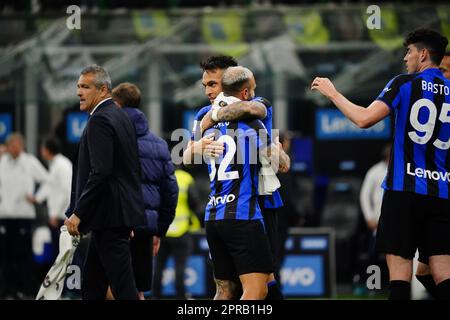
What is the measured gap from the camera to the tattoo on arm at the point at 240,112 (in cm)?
866

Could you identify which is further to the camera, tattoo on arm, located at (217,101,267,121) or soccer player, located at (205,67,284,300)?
tattoo on arm, located at (217,101,267,121)

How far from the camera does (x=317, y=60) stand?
18359mm

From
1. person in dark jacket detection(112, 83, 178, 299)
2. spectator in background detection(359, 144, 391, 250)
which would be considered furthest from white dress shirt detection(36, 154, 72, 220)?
person in dark jacket detection(112, 83, 178, 299)

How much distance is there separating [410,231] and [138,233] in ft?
10.0

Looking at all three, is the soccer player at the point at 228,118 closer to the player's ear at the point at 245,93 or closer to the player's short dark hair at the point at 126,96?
the player's ear at the point at 245,93

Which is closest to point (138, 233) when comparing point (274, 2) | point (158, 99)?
point (158, 99)

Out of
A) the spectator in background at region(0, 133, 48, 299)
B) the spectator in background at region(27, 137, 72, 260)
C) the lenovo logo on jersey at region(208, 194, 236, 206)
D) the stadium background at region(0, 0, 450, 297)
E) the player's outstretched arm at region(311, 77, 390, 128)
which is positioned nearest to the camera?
the player's outstretched arm at region(311, 77, 390, 128)

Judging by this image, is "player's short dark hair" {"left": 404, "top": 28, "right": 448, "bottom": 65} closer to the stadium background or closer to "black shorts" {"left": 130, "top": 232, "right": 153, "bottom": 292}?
"black shorts" {"left": 130, "top": 232, "right": 153, "bottom": 292}

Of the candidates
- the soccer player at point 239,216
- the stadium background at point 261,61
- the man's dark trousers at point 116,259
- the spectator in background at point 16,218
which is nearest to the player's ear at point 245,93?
the soccer player at point 239,216

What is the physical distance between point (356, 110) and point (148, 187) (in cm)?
293

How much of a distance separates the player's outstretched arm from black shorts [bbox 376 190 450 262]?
600 mm

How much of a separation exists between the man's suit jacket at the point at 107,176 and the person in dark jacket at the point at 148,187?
1.31 meters

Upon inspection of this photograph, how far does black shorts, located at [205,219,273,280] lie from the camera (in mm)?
8555
